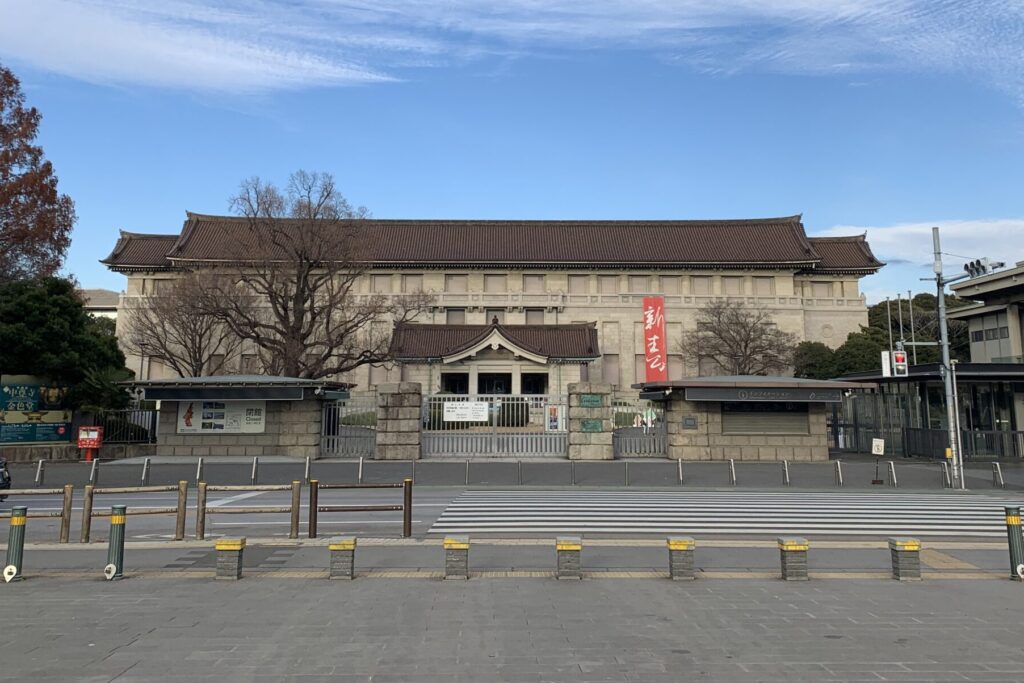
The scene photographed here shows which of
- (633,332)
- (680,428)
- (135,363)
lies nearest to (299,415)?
(680,428)

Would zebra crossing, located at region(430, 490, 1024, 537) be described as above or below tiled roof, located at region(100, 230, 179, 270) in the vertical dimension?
below

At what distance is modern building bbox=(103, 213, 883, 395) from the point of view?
197ft

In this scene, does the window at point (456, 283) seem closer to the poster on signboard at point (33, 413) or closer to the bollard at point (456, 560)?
the poster on signboard at point (33, 413)

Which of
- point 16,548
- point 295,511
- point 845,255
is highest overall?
point 845,255

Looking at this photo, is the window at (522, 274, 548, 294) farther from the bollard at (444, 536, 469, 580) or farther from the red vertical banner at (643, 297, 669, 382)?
the bollard at (444, 536, 469, 580)

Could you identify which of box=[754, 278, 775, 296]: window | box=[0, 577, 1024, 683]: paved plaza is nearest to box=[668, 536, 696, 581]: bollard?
box=[0, 577, 1024, 683]: paved plaza

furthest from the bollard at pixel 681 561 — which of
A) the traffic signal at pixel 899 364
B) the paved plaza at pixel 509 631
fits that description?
the traffic signal at pixel 899 364

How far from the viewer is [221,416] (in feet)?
78.3

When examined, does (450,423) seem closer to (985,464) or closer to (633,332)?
(985,464)

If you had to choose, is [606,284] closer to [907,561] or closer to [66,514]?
[907,561]

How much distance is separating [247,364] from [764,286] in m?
48.4

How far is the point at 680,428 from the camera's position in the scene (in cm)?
2423

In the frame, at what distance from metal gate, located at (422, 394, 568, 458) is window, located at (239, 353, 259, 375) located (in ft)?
121

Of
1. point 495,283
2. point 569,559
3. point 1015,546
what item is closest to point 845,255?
point 495,283
